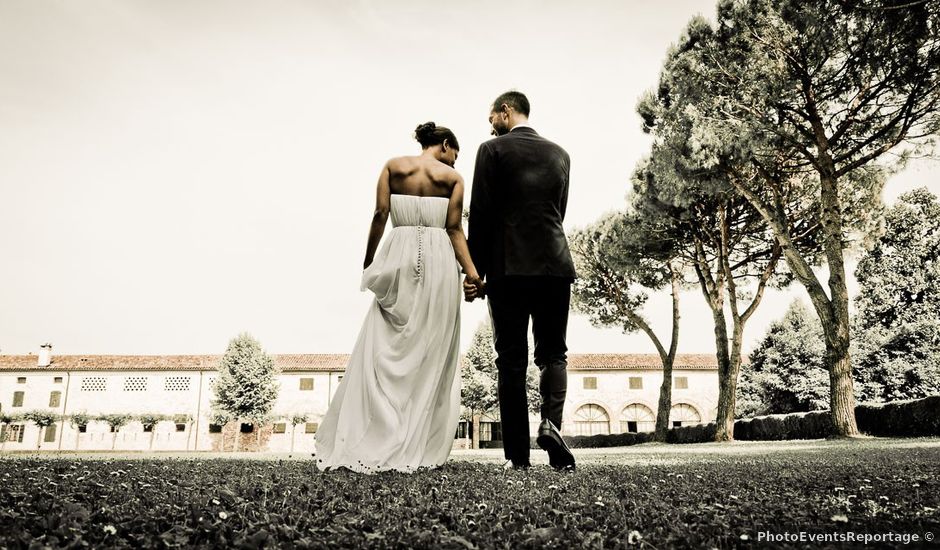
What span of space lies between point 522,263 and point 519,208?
1.27 ft

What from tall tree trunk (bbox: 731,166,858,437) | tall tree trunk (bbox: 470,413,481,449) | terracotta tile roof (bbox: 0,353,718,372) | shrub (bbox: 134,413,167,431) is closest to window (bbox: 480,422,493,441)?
tall tree trunk (bbox: 470,413,481,449)

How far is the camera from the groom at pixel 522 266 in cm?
405

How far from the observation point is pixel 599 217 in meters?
26.3

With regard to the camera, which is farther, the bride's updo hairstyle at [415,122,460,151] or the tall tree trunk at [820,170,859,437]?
the tall tree trunk at [820,170,859,437]

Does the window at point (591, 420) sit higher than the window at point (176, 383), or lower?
lower

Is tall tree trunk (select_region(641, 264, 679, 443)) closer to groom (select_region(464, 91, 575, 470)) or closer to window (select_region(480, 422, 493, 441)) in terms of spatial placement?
groom (select_region(464, 91, 575, 470))

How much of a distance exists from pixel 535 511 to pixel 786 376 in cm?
3733

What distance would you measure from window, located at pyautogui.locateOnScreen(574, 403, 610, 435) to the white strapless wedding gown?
4972 centimetres

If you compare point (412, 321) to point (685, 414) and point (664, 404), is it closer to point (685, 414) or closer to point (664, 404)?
point (664, 404)

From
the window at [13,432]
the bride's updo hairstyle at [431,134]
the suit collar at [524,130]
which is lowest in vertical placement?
the window at [13,432]

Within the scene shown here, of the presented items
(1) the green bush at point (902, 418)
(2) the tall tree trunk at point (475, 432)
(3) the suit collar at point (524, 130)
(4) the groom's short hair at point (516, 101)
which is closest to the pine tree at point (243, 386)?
(2) the tall tree trunk at point (475, 432)

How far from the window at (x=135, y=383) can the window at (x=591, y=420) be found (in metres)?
37.1

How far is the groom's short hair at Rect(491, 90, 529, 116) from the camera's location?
450cm

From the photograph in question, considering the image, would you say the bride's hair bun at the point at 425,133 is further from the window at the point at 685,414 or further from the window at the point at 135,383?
the window at the point at 135,383
